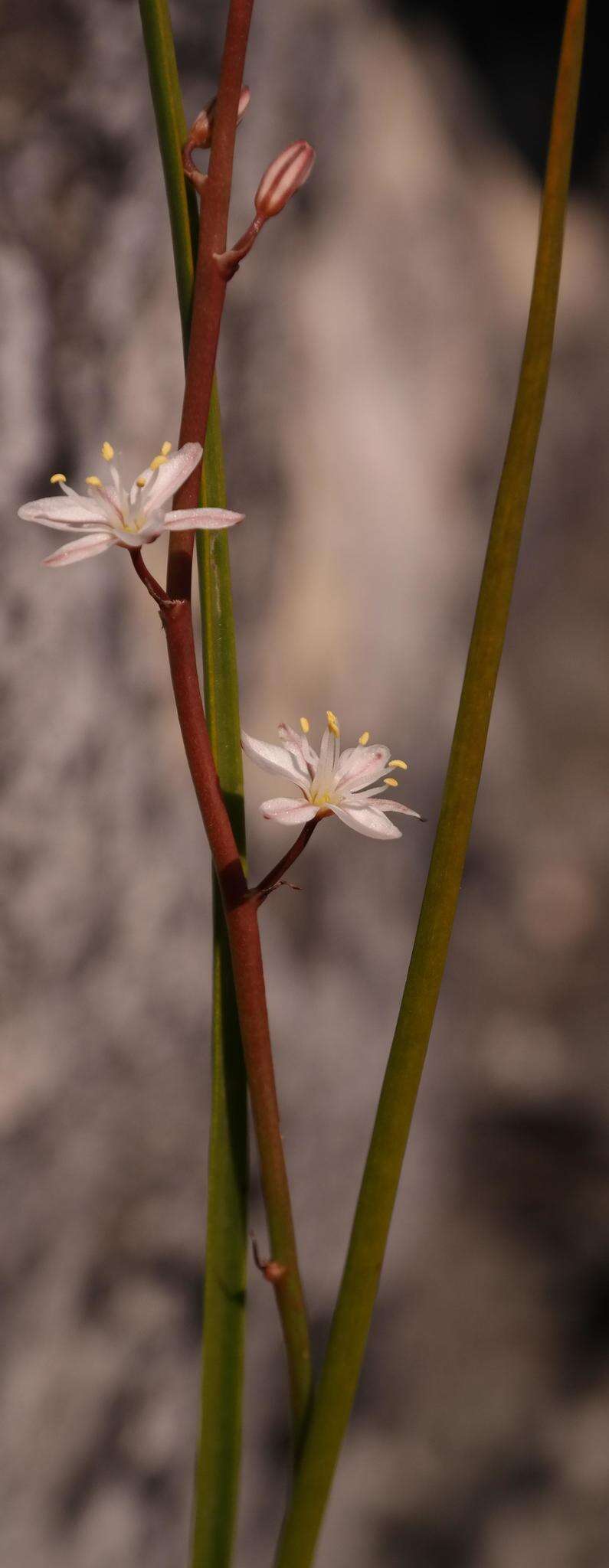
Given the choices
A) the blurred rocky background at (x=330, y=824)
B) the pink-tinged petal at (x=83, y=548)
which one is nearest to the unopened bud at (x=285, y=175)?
the pink-tinged petal at (x=83, y=548)

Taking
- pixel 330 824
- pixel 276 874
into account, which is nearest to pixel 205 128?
pixel 276 874

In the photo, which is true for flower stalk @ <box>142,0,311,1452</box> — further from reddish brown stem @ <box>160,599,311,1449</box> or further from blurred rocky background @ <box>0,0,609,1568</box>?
blurred rocky background @ <box>0,0,609,1568</box>

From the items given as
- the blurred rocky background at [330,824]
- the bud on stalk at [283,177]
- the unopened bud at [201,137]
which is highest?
the unopened bud at [201,137]

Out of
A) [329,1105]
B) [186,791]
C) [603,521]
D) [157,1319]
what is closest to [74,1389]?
[157,1319]

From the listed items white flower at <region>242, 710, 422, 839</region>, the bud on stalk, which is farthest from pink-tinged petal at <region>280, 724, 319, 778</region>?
the bud on stalk

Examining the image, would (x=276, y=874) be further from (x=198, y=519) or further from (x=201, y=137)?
(x=201, y=137)

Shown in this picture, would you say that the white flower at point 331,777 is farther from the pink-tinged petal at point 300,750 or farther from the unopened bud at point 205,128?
the unopened bud at point 205,128

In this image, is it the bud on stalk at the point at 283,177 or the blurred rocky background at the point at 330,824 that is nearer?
the bud on stalk at the point at 283,177

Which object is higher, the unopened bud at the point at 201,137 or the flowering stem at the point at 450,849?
the unopened bud at the point at 201,137
